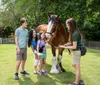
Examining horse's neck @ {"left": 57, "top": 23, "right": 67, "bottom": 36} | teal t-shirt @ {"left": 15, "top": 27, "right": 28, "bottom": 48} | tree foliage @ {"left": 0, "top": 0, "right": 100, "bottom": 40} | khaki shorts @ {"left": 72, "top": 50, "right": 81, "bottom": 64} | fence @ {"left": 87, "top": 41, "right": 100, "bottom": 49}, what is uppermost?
tree foliage @ {"left": 0, "top": 0, "right": 100, "bottom": 40}

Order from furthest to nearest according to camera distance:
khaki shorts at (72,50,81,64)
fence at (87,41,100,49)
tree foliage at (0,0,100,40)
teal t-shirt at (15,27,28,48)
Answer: fence at (87,41,100,49)
tree foliage at (0,0,100,40)
teal t-shirt at (15,27,28,48)
khaki shorts at (72,50,81,64)

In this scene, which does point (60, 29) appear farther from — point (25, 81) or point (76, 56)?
point (25, 81)

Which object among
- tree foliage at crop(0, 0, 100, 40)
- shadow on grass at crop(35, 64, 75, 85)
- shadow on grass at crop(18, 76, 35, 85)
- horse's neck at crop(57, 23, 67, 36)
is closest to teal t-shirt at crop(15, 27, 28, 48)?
shadow on grass at crop(18, 76, 35, 85)

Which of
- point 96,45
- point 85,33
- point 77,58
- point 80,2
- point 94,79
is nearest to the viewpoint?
point 77,58

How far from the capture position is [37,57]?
28.0ft

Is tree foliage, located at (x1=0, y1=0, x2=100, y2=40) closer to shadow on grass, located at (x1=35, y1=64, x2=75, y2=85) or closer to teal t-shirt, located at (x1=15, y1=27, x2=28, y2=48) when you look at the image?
shadow on grass, located at (x1=35, y1=64, x2=75, y2=85)

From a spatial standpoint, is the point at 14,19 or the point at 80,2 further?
the point at 14,19

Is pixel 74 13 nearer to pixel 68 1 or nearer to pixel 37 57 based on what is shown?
pixel 68 1

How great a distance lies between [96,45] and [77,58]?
2392cm

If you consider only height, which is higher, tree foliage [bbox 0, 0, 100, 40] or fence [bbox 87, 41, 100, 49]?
tree foliage [bbox 0, 0, 100, 40]

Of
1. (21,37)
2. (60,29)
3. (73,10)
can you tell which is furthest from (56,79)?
(73,10)

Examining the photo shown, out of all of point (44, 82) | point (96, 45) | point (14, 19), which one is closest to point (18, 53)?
point (44, 82)

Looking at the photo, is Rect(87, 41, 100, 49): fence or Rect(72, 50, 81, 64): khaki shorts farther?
Rect(87, 41, 100, 49): fence

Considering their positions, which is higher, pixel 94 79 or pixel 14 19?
pixel 14 19
